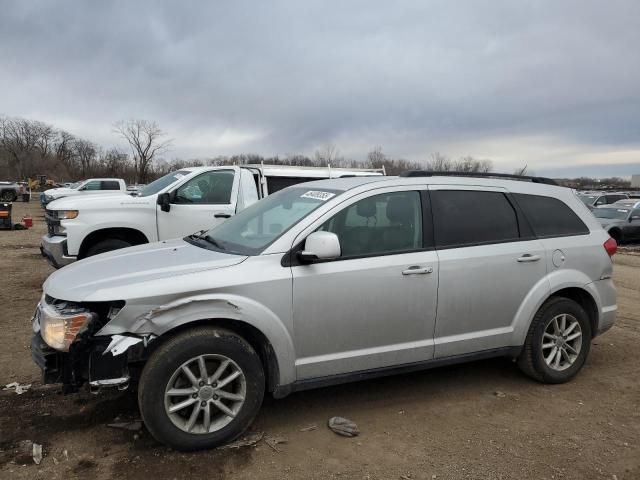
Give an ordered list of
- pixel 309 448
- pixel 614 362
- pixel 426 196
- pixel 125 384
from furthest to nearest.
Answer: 1. pixel 614 362
2. pixel 426 196
3. pixel 309 448
4. pixel 125 384

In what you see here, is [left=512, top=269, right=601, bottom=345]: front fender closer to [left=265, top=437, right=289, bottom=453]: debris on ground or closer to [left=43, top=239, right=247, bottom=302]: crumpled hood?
[left=265, top=437, right=289, bottom=453]: debris on ground

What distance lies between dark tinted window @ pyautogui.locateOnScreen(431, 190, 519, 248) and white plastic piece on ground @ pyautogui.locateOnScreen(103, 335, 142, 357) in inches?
89.7

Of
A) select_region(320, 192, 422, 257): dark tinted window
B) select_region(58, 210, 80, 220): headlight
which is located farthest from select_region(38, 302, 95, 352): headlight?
select_region(58, 210, 80, 220): headlight

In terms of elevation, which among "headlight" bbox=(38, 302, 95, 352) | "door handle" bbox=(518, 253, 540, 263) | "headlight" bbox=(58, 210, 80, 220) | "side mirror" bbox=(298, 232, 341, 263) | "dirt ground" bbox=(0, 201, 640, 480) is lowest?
"dirt ground" bbox=(0, 201, 640, 480)

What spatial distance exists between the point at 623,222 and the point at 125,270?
18.3 meters

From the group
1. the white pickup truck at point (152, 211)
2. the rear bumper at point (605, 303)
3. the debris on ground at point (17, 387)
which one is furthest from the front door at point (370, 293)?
the white pickup truck at point (152, 211)

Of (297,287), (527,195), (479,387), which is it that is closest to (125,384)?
(297,287)

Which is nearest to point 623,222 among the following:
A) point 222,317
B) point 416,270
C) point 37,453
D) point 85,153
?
point 416,270

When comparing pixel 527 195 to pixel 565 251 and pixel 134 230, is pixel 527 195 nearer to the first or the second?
pixel 565 251

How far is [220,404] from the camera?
3230mm

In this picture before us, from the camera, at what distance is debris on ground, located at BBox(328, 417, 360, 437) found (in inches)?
138

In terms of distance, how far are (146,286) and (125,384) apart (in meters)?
0.60

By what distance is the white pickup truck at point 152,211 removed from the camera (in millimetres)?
6852

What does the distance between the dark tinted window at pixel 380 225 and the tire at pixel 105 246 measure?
179 inches
